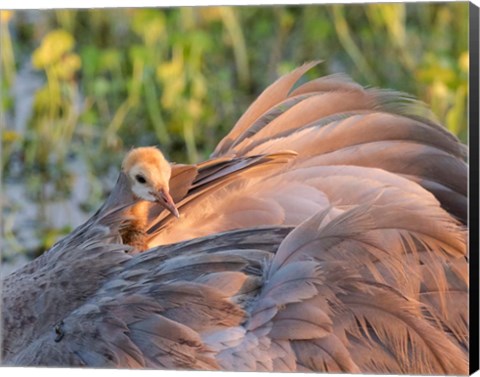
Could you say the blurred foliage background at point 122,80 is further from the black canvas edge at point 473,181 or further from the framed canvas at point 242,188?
the black canvas edge at point 473,181

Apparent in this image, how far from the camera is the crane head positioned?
5.04 meters

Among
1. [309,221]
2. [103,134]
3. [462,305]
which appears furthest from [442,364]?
[103,134]

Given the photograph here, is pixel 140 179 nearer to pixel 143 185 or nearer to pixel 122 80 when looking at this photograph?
pixel 143 185

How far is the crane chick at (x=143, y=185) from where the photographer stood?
5.05 meters

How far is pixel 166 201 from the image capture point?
5.02 meters

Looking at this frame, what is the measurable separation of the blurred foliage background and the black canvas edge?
366mm

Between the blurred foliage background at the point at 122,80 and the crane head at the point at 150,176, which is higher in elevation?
the blurred foliage background at the point at 122,80

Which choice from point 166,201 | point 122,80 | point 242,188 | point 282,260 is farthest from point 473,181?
point 122,80

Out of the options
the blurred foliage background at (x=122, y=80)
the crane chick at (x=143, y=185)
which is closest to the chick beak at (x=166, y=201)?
the crane chick at (x=143, y=185)

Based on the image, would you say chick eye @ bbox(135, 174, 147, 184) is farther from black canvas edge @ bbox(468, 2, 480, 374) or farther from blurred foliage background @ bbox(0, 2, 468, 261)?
black canvas edge @ bbox(468, 2, 480, 374)

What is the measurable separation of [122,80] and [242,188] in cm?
60

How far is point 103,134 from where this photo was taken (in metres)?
5.34

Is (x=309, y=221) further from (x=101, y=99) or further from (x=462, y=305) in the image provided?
(x=101, y=99)

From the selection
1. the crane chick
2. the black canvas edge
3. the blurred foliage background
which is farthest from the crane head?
the black canvas edge
